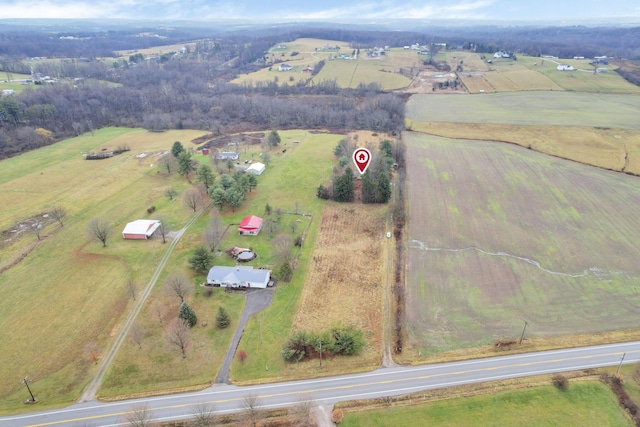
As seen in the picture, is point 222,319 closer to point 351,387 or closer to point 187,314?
point 187,314

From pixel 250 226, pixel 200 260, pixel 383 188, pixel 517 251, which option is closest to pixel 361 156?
pixel 383 188

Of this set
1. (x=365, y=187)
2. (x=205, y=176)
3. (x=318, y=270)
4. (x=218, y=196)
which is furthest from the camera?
(x=205, y=176)

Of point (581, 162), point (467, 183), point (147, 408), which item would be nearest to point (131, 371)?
point (147, 408)

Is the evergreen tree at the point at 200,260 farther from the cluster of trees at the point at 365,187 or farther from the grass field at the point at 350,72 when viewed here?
the grass field at the point at 350,72

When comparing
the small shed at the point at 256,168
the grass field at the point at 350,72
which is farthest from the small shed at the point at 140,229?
the grass field at the point at 350,72

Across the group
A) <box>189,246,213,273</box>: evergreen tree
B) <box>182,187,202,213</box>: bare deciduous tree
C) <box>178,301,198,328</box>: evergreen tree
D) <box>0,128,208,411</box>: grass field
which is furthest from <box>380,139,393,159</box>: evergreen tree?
<box>178,301,198,328</box>: evergreen tree

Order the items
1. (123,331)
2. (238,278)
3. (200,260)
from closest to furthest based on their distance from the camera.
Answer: (123,331)
(238,278)
(200,260)
